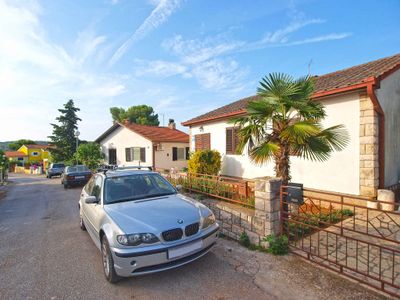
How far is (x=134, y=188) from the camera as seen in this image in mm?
4367

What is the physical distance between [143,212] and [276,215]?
2.40 meters

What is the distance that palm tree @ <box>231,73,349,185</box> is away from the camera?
4555 mm

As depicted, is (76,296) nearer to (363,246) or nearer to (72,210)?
(363,246)

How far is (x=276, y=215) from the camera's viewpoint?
4094 mm

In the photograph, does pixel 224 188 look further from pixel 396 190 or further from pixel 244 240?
pixel 396 190

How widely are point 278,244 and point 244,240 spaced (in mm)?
675

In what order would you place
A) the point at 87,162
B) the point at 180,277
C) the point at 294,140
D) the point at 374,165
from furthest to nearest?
the point at 87,162
the point at 374,165
the point at 294,140
the point at 180,277

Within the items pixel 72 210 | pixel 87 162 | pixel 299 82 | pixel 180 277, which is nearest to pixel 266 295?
pixel 180 277

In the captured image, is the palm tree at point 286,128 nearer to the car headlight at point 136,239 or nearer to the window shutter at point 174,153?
the car headlight at point 136,239

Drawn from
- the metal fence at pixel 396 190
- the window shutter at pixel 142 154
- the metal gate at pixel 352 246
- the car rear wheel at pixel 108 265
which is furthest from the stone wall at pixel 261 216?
the window shutter at pixel 142 154

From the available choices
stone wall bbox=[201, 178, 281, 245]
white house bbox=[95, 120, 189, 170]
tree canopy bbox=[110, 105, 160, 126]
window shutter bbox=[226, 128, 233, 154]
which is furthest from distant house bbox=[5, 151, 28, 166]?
stone wall bbox=[201, 178, 281, 245]

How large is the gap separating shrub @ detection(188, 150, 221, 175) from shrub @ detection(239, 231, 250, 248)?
218 inches

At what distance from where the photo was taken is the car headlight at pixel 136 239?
2.95 meters

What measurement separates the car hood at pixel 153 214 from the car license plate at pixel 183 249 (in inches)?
11.3
